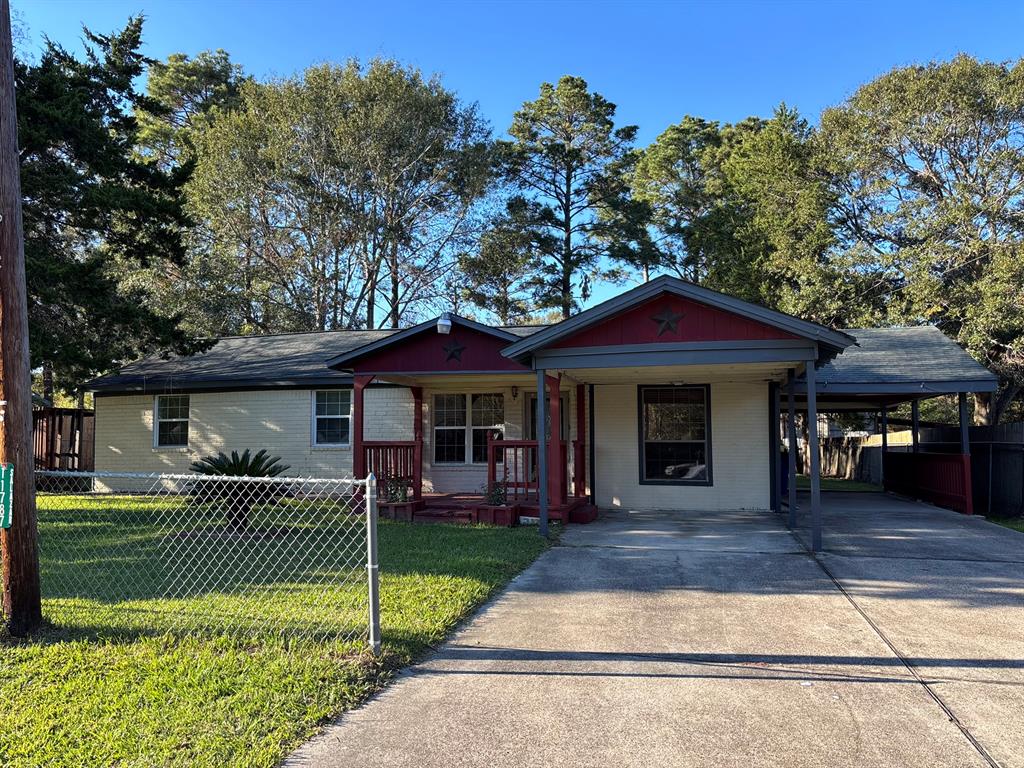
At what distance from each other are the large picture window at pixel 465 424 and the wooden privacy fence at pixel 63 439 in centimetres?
943

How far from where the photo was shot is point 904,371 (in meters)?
12.5

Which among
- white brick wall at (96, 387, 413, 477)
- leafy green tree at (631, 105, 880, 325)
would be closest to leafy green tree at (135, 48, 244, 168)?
white brick wall at (96, 387, 413, 477)

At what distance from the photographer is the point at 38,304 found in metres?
12.8

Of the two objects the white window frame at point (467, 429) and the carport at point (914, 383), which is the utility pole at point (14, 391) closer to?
the carport at point (914, 383)

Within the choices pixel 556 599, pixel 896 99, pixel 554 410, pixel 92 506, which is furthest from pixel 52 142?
pixel 896 99

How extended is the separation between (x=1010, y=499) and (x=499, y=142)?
24486 millimetres

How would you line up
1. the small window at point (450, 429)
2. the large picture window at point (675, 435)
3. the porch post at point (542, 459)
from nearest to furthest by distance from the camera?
the porch post at point (542, 459) < the large picture window at point (675, 435) < the small window at point (450, 429)

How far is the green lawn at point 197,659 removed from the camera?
135 inches

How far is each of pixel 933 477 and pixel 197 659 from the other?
1445 centimetres

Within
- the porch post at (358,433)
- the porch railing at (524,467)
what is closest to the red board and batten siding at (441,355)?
the porch post at (358,433)

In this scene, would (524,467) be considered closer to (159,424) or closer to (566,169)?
(159,424)

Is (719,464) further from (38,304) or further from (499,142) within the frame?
(499,142)

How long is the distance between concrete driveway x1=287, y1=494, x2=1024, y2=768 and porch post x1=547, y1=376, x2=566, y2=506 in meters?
2.92

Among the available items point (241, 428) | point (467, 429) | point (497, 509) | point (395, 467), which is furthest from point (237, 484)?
point (241, 428)
